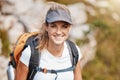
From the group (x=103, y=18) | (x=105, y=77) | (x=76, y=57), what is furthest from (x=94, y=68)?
(x=76, y=57)

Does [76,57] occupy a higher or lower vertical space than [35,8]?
higher

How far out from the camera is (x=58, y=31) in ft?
18.6

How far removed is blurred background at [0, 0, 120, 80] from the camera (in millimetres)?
11570

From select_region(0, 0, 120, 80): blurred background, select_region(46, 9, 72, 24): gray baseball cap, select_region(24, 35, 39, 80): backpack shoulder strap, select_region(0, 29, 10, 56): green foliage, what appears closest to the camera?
select_region(46, 9, 72, 24): gray baseball cap

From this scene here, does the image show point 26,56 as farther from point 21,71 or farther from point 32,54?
point 21,71

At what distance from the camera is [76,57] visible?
20.0ft

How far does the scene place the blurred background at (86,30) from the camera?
11570 millimetres

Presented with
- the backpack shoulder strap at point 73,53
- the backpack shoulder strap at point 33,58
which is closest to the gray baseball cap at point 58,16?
the backpack shoulder strap at point 33,58

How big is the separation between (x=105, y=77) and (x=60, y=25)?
263 inches

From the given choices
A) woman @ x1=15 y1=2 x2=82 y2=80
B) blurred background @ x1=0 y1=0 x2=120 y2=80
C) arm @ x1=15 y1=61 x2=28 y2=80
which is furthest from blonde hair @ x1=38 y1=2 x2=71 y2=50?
blurred background @ x1=0 y1=0 x2=120 y2=80

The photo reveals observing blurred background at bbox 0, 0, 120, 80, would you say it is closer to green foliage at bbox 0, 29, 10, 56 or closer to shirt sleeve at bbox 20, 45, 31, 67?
green foliage at bbox 0, 29, 10, 56

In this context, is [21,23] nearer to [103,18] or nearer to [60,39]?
[103,18]

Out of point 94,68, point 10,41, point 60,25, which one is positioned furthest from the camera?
point 94,68

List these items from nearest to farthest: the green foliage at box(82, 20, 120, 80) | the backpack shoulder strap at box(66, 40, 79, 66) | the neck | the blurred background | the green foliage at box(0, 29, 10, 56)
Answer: the neck
the backpack shoulder strap at box(66, 40, 79, 66)
the green foliage at box(0, 29, 10, 56)
the blurred background
the green foliage at box(82, 20, 120, 80)
